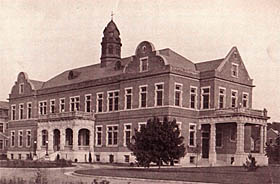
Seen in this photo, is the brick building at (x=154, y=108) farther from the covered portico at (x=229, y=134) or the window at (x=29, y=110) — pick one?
the window at (x=29, y=110)

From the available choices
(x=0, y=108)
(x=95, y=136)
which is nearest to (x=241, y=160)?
(x=95, y=136)

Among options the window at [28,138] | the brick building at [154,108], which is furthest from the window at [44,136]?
the window at [28,138]

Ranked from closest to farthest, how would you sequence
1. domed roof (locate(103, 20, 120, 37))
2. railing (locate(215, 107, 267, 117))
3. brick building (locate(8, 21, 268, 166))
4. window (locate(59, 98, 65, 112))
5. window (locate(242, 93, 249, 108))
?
railing (locate(215, 107, 267, 117)) < brick building (locate(8, 21, 268, 166)) < window (locate(242, 93, 249, 108)) < window (locate(59, 98, 65, 112)) < domed roof (locate(103, 20, 120, 37))

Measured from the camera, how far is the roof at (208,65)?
40250 mm

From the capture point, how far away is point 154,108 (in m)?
38.7

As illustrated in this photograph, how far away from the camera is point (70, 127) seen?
44.6 meters

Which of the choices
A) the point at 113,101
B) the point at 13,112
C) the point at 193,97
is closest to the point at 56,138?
the point at 113,101

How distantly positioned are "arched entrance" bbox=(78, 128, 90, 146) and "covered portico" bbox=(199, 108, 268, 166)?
1295 centimetres

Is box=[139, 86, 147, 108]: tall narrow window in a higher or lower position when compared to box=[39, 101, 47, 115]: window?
higher

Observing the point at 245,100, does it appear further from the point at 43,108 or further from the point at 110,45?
the point at 43,108

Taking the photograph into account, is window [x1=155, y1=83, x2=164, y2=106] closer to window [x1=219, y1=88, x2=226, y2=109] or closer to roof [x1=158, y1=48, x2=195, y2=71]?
roof [x1=158, y1=48, x2=195, y2=71]

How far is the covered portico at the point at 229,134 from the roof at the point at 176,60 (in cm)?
518

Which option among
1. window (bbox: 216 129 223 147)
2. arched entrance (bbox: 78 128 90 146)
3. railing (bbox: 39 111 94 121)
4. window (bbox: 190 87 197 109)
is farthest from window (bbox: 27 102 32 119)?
window (bbox: 216 129 223 147)

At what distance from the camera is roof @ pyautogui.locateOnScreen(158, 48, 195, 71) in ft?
131
